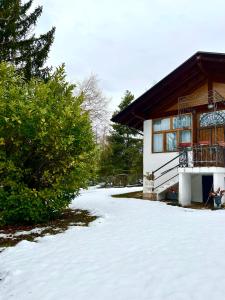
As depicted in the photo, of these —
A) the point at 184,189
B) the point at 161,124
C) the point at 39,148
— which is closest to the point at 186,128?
the point at 161,124

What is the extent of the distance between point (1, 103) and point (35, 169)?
266 centimetres

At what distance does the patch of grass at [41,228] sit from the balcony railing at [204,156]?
6416 millimetres

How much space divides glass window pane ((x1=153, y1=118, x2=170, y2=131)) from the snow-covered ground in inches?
417

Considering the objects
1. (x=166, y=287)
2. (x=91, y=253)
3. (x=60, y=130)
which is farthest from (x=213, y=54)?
(x=166, y=287)

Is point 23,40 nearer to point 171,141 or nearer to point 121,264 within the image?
point 171,141

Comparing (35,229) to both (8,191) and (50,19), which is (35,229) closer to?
(8,191)

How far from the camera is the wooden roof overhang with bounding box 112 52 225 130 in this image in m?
18.2

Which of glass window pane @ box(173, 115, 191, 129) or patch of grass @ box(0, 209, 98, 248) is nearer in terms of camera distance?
patch of grass @ box(0, 209, 98, 248)

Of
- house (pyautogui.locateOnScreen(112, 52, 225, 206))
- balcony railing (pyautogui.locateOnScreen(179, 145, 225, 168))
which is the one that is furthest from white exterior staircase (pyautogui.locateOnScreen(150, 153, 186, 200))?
balcony railing (pyautogui.locateOnScreen(179, 145, 225, 168))

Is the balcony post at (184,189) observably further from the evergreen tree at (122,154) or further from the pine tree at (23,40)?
the evergreen tree at (122,154)

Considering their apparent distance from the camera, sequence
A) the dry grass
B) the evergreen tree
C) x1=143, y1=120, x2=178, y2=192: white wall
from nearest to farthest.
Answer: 1. the dry grass
2. x1=143, y1=120, x2=178, y2=192: white wall
3. the evergreen tree

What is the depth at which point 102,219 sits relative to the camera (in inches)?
468

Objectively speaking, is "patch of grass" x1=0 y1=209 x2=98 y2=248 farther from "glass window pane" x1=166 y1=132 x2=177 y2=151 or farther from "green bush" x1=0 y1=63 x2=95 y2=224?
"glass window pane" x1=166 y1=132 x2=177 y2=151

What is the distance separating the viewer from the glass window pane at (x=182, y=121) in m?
19.8
